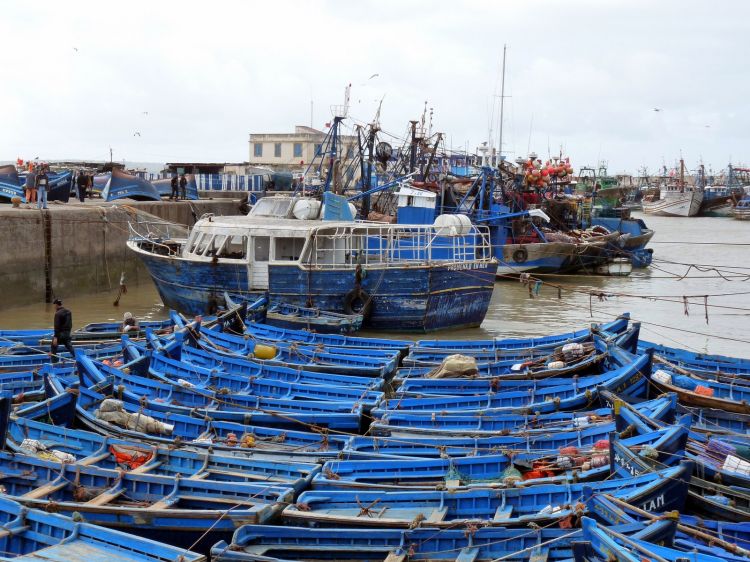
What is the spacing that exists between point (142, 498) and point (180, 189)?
34672mm

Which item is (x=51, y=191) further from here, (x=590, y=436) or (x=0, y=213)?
(x=590, y=436)

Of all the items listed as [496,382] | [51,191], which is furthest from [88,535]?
[51,191]

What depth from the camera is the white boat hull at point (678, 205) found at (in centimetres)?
9012

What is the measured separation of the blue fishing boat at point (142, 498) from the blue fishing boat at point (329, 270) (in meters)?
12.8

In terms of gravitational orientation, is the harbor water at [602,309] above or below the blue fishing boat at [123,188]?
below

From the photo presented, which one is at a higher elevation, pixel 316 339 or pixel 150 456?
pixel 316 339

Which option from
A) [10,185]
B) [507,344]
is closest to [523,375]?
[507,344]

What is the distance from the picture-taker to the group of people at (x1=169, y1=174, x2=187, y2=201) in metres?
41.6

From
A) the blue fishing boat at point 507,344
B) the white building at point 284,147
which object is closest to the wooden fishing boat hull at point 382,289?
the blue fishing boat at point 507,344

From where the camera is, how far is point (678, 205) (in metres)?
91.7

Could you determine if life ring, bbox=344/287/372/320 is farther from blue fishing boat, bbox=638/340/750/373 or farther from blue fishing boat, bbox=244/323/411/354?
blue fishing boat, bbox=638/340/750/373

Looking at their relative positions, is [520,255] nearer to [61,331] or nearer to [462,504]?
[61,331]

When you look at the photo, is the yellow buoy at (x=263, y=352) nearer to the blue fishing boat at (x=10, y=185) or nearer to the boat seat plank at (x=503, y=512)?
the boat seat plank at (x=503, y=512)

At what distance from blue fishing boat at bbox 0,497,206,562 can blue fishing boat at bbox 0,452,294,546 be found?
0.54 m
